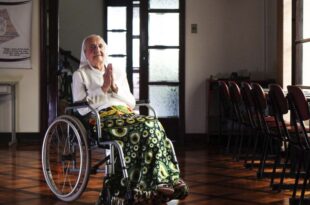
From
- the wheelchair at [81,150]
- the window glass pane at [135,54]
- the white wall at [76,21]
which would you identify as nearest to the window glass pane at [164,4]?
the wheelchair at [81,150]

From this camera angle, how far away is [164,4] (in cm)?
684

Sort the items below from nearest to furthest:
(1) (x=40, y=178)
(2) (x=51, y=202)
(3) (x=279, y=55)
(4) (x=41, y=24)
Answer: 1. (2) (x=51, y=202)
2. (1) (x=40, y=178)
3. (3) (x=279, y=55)
4. (4) (x=41, y=24)

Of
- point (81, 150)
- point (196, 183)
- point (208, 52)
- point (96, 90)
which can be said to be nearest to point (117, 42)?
point (208, 52)

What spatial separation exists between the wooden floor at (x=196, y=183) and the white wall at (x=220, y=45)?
3.55 feet

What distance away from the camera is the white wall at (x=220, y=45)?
6910 mm

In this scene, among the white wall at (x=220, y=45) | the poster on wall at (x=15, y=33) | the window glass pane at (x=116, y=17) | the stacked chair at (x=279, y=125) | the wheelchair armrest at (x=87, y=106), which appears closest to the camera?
the wheelchair armrest at (x=87, y=106)

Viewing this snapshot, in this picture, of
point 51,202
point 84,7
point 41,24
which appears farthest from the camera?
point 84,7

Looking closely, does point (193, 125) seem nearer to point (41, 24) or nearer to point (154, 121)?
point (41, 24)

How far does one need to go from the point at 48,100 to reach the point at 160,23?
1.66 metres

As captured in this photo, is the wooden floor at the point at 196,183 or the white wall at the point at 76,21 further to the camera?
the white wall at the point at 76,21

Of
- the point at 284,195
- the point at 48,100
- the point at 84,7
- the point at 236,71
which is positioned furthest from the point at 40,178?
the point at 84,7

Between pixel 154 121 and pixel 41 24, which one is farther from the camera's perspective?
pixel 41 24

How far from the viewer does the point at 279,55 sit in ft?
20.1

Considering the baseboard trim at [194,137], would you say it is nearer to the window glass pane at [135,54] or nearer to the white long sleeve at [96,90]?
the white long sleeve at [96,90]
